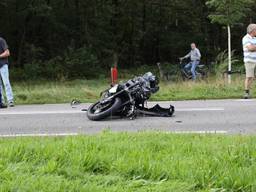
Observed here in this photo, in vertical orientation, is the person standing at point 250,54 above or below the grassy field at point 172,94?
above

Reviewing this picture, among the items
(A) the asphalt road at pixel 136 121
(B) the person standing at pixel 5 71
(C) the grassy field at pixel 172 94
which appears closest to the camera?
(A) the asphalt road at pixel 136 121

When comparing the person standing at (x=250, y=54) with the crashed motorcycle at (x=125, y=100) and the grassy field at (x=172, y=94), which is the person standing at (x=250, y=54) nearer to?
the grassy field at (x=172, y=94)

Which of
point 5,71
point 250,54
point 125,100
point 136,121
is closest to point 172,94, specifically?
point 250,54

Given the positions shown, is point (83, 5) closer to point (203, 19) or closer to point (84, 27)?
point (84, 27)

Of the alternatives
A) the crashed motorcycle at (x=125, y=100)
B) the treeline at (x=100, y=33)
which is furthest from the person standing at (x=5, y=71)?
the treeline at (x=100, y=33)

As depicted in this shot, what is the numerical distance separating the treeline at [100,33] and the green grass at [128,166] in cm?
2895

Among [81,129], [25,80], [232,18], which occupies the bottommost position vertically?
[25,80]

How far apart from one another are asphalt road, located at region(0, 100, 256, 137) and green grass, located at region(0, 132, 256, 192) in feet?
7.94

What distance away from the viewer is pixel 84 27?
43281mm

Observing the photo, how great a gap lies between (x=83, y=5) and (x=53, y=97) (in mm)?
29350

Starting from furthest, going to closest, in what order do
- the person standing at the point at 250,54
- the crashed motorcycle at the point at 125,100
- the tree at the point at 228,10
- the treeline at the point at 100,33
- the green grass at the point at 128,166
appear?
1. the treeline at the point at 100,33
2. the tree at the point at 228,10
3. the person standing at the point at 250,54
4. the crashed motorcycle at the point at 125,100
5. the green grass at the point at 128,166

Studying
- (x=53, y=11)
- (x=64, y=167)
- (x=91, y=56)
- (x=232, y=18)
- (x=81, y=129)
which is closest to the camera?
(x=64, y=167)

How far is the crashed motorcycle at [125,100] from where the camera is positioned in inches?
419

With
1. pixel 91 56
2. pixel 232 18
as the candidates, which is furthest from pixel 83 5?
pixel 232 18
